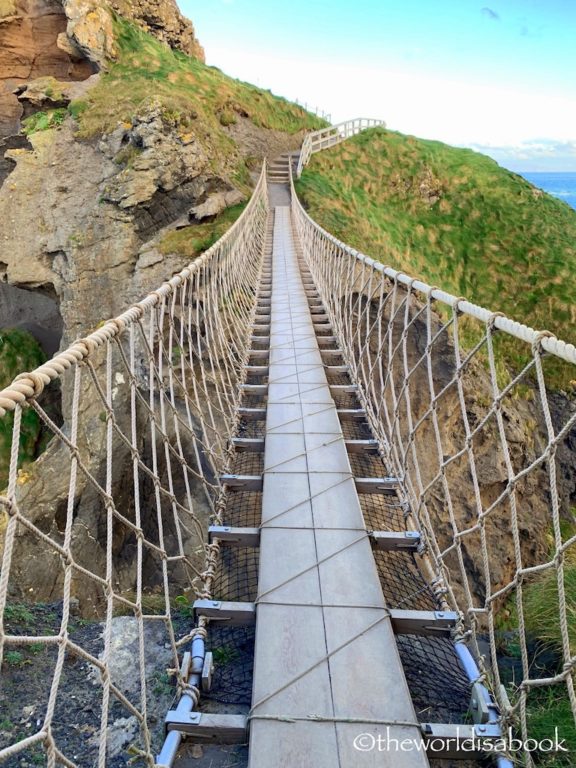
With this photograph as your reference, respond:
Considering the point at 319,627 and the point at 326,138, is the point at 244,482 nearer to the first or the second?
the point at 319,627

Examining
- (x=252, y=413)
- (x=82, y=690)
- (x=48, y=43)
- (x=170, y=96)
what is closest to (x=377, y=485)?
(x=252, y=413)

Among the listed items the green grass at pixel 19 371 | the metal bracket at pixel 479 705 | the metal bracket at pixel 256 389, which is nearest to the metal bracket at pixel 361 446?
the metal bracket at pixel 256 389

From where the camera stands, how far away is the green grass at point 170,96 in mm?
10875

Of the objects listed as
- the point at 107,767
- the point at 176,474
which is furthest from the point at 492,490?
the point at 107,767

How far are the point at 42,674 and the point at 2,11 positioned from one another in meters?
16.3

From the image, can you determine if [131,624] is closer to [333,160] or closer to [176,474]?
[176,474]

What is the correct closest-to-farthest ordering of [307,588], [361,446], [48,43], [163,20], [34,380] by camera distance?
[34,380], [307,588], [361,446], [48,43], [163,20]

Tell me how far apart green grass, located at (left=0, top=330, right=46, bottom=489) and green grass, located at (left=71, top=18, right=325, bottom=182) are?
5422 mm

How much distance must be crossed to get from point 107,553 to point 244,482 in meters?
1.26

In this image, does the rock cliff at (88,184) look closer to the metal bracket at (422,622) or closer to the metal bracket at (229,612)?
the metal bracket at (229,612)

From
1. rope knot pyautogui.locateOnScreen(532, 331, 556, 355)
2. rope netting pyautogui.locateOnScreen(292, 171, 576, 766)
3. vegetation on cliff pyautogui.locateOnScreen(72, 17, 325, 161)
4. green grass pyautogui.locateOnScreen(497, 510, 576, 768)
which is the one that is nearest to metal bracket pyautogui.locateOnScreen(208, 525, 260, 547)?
rope netting pyautogui.locateOnScreen(292, 171, 576, 766)

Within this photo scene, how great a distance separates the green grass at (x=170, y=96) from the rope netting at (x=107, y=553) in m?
5.23

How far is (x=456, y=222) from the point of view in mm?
15445

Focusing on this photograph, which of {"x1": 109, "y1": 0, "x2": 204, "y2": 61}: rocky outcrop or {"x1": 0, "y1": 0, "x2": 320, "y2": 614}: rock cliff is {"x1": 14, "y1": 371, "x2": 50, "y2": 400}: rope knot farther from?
{"x1": 109, "y1": 0, "x2": 204, "y2": 61}: rocky outcrop
